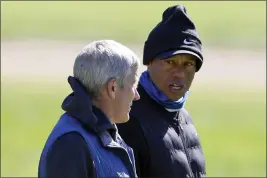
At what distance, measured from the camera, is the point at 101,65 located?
490 centimetres

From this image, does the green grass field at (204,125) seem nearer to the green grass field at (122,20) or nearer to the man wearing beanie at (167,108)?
the green grass field at (122,20)

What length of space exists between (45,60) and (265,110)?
21.3 feet

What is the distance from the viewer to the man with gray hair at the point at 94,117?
15.7 ft

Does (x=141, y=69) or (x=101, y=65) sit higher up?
(x=141, y=69)

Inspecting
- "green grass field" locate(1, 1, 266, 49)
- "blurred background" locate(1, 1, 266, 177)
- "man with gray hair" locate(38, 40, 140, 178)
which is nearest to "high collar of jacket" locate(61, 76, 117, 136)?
"man with gray hair" locate(38, 40, 140, 178)

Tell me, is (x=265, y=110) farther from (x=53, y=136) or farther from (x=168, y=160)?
(x=53, y=136)

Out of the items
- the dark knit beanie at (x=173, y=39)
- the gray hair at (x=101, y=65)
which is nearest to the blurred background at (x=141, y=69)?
the dark knit beanie at (x=173, y=39)

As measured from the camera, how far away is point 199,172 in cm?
616

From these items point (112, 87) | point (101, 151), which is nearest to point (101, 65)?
point (112, 87)

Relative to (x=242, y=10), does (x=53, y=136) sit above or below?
below

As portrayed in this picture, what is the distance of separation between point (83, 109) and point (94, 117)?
6 centimetres

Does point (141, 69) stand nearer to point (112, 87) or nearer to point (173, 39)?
point (173, 39)

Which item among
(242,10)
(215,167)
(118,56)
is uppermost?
(242,10)

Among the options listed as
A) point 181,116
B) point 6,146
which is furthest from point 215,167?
point 181,116
